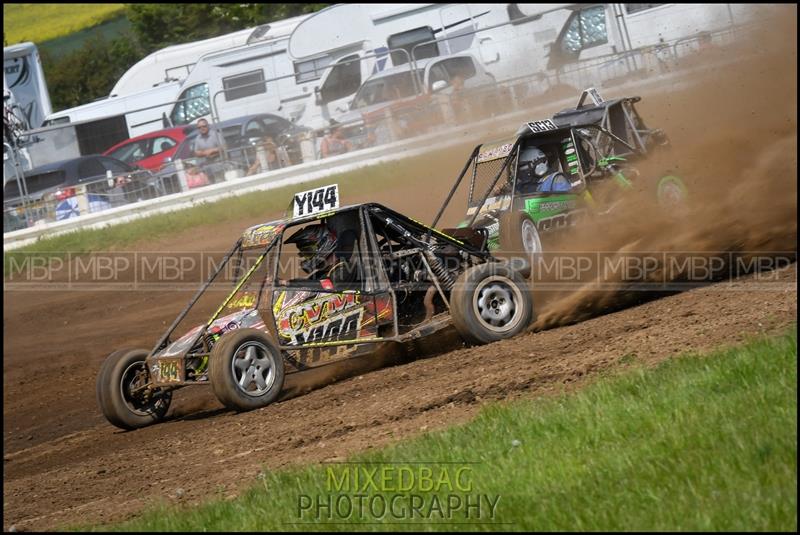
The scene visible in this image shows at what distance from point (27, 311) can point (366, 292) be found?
8427 mm

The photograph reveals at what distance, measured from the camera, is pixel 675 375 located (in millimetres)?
5293

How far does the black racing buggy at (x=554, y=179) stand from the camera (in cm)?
1018

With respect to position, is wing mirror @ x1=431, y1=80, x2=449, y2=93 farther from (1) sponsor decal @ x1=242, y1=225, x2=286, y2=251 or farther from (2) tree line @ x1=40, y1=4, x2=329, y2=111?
(2) tree line @ x1=40, y1=4, x2=329, y2=111

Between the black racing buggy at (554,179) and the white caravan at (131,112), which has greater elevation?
the white caravan at (131,112)

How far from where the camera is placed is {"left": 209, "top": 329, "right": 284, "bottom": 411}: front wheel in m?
7.26

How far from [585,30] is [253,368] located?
12.5 meters

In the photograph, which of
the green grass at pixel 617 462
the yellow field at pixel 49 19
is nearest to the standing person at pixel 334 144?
the green grass at pixel 617 462

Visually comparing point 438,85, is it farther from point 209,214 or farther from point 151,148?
point 151,148

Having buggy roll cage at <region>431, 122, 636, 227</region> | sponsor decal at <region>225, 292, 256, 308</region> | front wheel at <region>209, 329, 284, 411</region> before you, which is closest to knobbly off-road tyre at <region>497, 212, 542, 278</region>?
buggy roll cage at <region>431, 122, 636, 227</region>

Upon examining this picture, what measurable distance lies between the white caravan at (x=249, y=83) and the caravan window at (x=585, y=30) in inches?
210

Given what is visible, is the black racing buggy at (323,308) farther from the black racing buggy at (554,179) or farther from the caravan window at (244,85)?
the caravan window at (244,85)

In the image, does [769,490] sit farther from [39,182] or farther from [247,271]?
[39,182]

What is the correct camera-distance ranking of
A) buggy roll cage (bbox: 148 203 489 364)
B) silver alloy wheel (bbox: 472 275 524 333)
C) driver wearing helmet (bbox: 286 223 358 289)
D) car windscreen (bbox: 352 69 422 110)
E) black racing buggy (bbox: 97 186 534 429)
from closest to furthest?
black racing buggy (bbox: 97 186 534 429)
buggy roll cage (bbox: 148 203 489 364)
silver alloy wheel (bbox: 472 275 524 333)
driver wearing helmet (bbox: 286 223 358 289)
car windscreen (bbox: 352 69 422 110)

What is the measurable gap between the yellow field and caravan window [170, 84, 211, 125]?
35.9 ft
